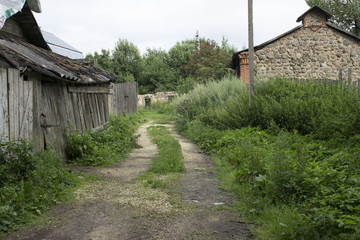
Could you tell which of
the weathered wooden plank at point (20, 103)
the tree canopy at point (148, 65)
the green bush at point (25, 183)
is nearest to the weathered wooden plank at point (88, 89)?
the weathered wooden plank at point (20, 103)

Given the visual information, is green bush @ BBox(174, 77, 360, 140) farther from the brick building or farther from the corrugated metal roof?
the corrugated metal roof

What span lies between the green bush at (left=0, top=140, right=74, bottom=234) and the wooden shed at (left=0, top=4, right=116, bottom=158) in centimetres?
42

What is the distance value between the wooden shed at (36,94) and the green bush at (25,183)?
418mm

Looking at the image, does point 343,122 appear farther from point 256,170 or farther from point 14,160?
point 14,160

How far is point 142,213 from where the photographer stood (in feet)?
15.2

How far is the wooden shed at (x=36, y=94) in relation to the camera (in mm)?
5668

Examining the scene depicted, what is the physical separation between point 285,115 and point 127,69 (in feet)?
104

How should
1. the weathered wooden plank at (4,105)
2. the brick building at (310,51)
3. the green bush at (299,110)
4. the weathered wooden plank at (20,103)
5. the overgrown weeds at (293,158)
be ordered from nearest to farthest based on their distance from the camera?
the overgrown weeds at (293,158) → the weathered wooden plank at (4,105) → the weathered wooden plank at (20,103) → the green bush at (299,110) → the brick building at (310,51)

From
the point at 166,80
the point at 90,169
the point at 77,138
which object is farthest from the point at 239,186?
the point at 166,80

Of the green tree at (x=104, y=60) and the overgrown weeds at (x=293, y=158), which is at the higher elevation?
the green tree at (x=104, y=60)

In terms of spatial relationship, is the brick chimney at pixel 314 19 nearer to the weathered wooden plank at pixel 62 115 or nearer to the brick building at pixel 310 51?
the brick building at pixel 310 51

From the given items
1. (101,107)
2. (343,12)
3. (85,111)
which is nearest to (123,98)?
(101,107)

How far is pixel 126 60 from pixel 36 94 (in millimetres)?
33284

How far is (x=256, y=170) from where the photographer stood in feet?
18.4
